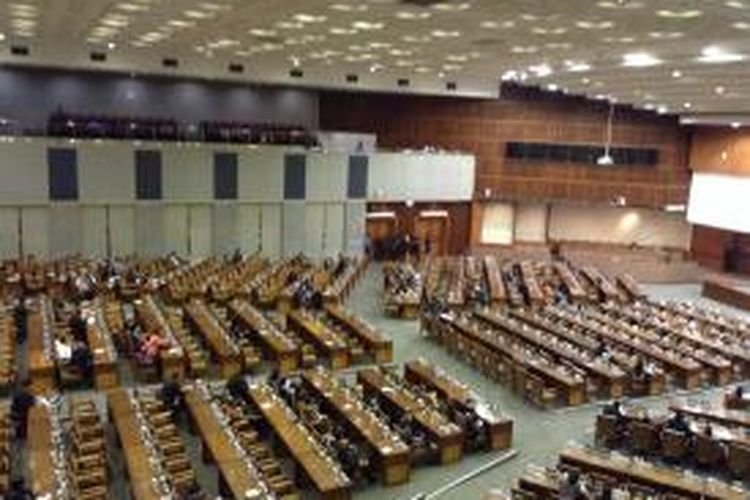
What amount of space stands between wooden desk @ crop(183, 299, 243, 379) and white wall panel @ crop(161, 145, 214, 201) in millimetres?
8568

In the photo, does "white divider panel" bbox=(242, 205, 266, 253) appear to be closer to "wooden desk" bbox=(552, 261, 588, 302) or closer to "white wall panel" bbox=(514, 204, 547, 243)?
"wooden desk" bbox=(552, 261, 588, 302)

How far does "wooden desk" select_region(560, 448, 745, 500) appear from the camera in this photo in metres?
11.8

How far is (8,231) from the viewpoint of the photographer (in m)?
26.5

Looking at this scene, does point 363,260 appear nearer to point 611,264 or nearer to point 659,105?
point 611,264

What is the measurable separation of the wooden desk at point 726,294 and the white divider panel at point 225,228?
57.4 feet

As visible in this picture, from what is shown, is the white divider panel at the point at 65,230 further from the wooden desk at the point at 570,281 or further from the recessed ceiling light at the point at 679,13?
the recessed ceiling light at the point at 679,13

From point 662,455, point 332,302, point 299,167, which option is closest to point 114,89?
point 299,167

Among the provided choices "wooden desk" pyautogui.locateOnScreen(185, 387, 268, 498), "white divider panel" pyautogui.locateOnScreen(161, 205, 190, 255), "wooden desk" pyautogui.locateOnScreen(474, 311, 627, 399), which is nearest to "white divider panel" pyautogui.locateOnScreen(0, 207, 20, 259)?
"white divider panel" pyautogui.locateOnScreen(161, 205, 190, 255)

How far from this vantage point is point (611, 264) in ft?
108

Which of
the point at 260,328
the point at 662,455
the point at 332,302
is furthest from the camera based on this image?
the point at 332,302

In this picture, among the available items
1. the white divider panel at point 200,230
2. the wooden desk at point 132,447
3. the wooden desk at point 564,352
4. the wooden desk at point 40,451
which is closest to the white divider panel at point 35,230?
the white divider panel at point 200,230

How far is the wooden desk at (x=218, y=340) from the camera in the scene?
17.7m

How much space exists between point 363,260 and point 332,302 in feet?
25.7

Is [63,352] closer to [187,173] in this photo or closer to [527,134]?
[187,173]
